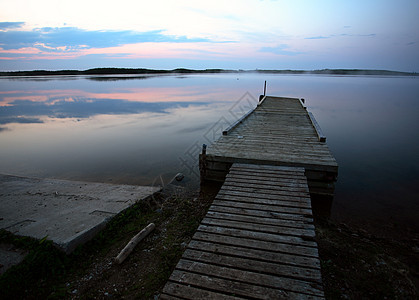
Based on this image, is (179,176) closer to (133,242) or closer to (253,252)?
(133,242)

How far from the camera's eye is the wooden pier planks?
2.98m

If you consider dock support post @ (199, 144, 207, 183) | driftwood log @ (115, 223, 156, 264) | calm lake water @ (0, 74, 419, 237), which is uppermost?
dock support post @ (199, 144, 207, 183)

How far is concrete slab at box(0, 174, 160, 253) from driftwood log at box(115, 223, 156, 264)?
936 millimetres

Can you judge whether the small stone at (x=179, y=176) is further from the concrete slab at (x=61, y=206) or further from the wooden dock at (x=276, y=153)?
the concrete slab at (x=61, y=206)

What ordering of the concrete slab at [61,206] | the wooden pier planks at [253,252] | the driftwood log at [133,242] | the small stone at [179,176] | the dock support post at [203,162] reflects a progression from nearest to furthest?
the wooden pier planks at [253,252]
the driftwood log at [133,242]
the concrete slab at [61,206]
the dock support post at [203,162]
the small stone at [179,176]

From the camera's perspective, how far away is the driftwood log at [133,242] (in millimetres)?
4416

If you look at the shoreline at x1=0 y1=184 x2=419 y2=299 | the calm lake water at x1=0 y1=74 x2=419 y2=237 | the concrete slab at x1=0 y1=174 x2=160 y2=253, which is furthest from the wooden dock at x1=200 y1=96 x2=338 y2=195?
the concrete slab at x1=0 y1=174 x2=160 y2=253

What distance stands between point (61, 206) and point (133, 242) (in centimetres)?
273

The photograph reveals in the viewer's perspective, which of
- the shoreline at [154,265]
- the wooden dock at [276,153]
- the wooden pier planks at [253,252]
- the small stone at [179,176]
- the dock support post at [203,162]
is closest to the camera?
the wooden pier planks at [253,252]

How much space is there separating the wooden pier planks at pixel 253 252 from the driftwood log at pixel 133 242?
1.49 metres

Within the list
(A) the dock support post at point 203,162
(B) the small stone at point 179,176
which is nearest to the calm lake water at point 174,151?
(B) the small stone at point 179,176

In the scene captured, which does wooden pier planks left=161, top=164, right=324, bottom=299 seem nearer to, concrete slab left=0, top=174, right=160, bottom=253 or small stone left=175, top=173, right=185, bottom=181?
concrete slab left=0, top=174, right=160, bottom=253

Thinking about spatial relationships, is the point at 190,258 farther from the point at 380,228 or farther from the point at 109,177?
the point at 109,177

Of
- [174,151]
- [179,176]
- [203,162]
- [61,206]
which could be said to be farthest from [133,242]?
[174,151]
